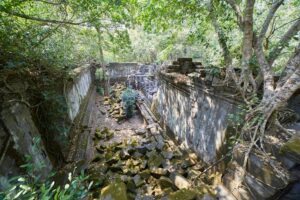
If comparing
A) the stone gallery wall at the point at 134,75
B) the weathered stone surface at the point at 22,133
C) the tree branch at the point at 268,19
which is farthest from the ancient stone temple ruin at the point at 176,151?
the stone gallery wall at the point at 134,75

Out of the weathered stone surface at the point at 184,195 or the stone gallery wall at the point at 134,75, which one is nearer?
the weathered stone surface at the point at 184,195

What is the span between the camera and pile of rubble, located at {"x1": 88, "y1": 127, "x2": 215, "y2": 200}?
8.23 ft

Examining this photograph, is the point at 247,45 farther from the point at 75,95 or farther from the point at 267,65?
the point at 75,95

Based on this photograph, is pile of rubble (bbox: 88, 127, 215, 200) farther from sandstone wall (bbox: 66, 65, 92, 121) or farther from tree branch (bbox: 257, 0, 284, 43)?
tree branch (bbox: 257, 0, 284, 43)

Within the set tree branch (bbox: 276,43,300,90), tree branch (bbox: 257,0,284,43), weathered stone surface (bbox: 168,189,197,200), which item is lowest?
weathered stone surface (bbox: 168,189,197,200)

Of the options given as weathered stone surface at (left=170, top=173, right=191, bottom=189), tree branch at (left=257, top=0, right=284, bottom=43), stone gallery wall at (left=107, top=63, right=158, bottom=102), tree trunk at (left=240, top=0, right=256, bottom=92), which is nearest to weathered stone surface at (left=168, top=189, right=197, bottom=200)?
weathered stone surface at (left=170, top=173, right=191, bottom=189)

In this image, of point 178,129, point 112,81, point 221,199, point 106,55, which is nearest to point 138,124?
point 178,129

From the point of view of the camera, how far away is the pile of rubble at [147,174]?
98.7 inches

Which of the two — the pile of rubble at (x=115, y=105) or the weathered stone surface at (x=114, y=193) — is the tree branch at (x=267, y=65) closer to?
the weathered stone surface at (x=114, y=193)

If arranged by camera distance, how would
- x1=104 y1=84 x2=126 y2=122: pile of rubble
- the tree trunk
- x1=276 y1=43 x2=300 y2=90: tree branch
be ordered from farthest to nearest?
x1=104 y1=84 x2=126 y2=122: pile of rubble
the tree trunk
x1=276 y1=43 x2=300 y2=90: tree branch

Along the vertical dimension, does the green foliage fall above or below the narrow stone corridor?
above

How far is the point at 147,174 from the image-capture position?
11.1 feet

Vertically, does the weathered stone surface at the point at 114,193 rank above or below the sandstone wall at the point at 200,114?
below

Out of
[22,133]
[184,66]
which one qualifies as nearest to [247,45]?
[184,66]
